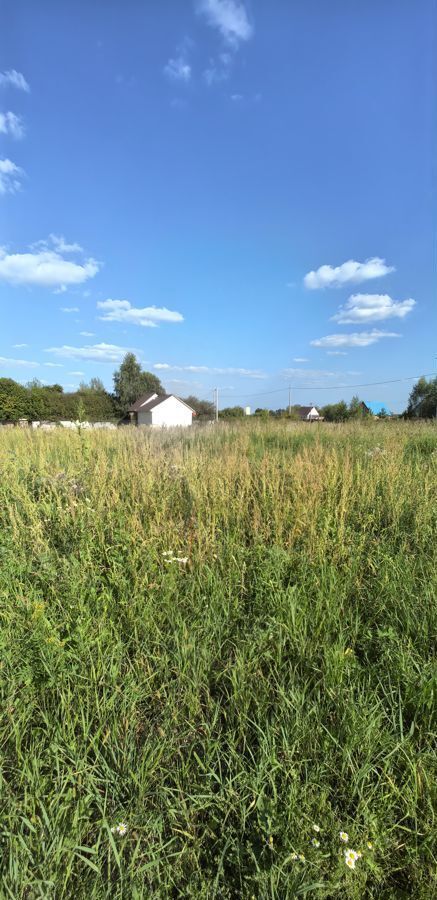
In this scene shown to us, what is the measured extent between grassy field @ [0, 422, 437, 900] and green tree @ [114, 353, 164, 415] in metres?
62.1

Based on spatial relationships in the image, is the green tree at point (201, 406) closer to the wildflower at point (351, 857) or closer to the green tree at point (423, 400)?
the green tree at point (423, 400)

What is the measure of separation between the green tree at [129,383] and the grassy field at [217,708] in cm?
6206

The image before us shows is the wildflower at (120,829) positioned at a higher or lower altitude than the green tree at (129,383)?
lower

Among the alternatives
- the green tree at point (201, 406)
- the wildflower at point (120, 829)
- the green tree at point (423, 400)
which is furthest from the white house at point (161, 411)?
the wildflower at point (120, 829)

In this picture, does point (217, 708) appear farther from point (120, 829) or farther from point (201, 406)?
→ point (201, 406)

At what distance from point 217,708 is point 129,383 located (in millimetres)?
65915

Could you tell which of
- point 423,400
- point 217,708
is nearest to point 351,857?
point 217,708

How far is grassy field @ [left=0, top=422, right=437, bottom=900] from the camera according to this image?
1.15 meters

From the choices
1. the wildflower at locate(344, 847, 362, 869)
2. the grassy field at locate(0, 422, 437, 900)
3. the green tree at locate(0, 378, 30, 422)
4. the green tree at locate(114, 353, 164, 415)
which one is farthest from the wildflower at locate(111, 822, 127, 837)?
the green tree at locate(114, 353, 164, 415)

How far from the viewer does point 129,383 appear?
2539 inches

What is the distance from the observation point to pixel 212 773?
132 centimetres

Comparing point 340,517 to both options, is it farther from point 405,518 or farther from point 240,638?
point 240,638

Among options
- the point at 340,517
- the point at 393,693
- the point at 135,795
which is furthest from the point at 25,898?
the point at 340,517

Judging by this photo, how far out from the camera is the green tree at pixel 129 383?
210 ft
